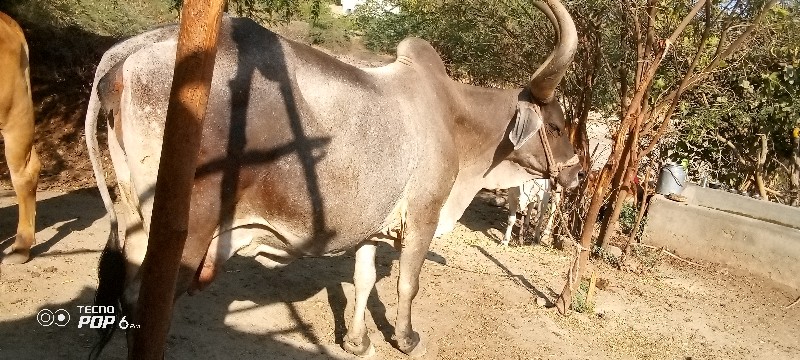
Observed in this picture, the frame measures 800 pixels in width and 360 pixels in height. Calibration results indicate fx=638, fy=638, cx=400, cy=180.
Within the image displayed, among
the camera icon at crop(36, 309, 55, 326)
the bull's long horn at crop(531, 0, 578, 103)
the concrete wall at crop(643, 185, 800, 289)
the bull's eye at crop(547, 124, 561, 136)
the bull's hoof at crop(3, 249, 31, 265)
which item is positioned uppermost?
the bull's long horn at crop(531, 0, 578, 103)

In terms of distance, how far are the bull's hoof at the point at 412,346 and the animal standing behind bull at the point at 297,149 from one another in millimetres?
14

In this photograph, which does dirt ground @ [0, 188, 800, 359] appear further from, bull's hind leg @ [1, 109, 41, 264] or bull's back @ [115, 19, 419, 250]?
bull's back @ [115, 19, 419, 250]

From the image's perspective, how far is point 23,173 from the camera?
4.75 meters

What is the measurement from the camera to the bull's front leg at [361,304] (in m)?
4.32

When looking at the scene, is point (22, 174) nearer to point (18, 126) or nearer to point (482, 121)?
point (18, 126)

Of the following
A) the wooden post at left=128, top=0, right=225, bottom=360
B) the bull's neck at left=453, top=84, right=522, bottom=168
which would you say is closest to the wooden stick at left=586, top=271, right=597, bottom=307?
the bull's neck at left=453, top=84, right=522, bottom=168

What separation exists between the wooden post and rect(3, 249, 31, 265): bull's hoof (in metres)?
3.55

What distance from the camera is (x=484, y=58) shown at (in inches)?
402

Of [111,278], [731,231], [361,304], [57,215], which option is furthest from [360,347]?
[731,231]

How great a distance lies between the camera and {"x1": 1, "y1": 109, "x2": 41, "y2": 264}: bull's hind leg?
4.61 meters

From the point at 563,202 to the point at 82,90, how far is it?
273 inches

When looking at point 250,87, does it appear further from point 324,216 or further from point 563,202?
point 563,202

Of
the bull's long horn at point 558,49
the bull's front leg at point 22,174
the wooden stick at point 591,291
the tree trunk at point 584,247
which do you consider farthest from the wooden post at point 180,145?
the wooden stick at point 591,291

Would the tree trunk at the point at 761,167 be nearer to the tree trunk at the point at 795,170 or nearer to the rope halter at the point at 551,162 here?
the tree trunk at the point at 795,170
